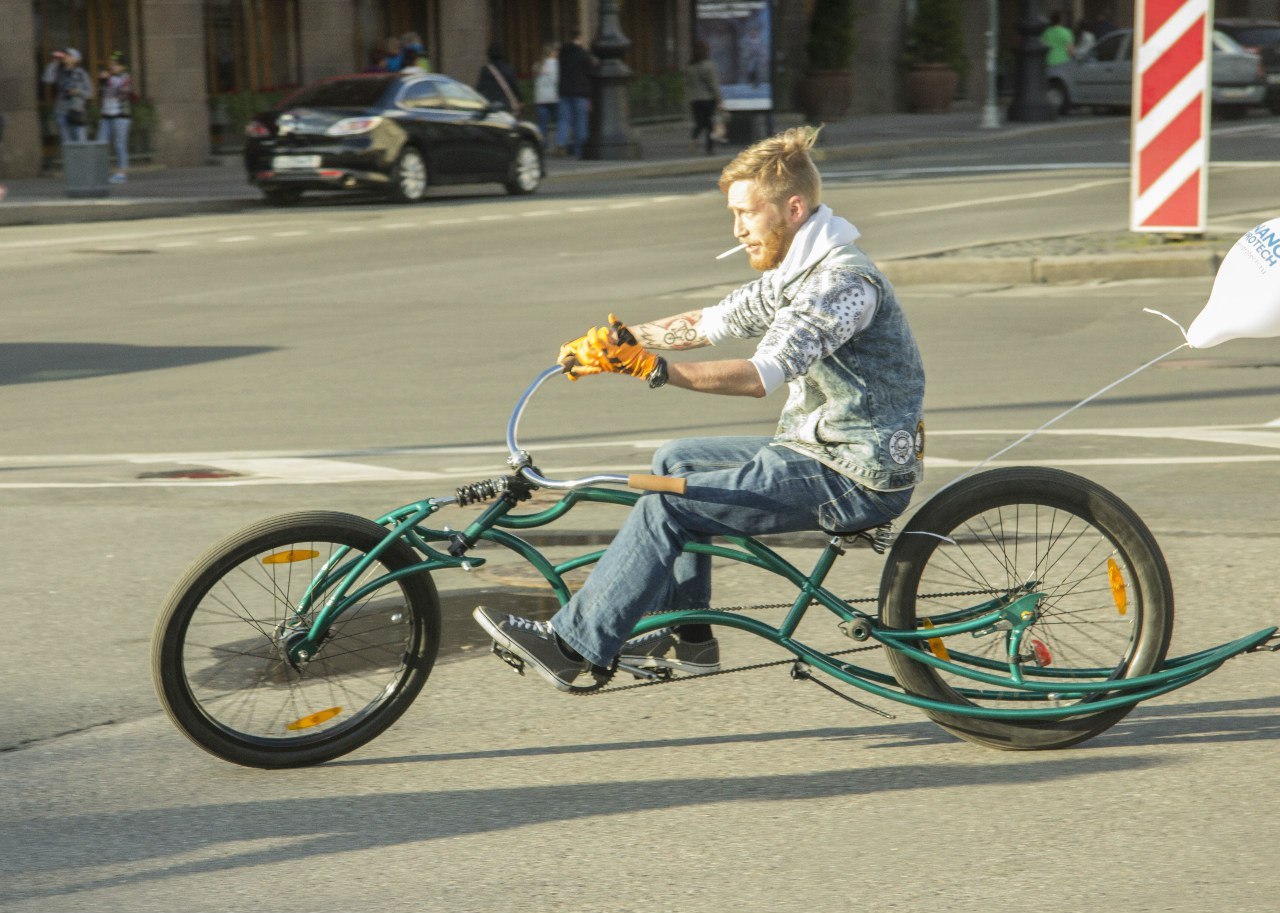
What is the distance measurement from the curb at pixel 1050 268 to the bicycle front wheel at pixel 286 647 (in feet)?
35.2

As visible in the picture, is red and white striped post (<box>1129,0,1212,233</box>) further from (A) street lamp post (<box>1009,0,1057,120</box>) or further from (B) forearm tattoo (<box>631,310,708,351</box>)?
(A) street lamp post (<box>1009,0,1057,120</box>)

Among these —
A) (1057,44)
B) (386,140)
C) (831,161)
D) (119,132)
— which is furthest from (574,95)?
(1057,44)

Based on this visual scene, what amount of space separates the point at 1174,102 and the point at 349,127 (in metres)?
11.9

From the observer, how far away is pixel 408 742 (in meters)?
4.72

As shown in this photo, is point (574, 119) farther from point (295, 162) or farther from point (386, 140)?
point (295, 162)

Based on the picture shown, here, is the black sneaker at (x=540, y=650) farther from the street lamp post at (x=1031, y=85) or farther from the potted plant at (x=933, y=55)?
the potted plant at (x=933, y=55)

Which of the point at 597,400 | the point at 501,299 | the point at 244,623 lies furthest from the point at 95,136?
the point at 244,623

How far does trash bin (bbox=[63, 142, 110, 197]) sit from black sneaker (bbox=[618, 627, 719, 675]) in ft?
70.1

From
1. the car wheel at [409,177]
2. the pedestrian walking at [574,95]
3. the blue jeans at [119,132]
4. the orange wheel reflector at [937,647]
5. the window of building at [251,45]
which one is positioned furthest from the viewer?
the window of building at [251,45]

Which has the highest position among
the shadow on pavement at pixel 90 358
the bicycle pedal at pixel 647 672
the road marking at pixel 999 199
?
the road marking at pixel 999 199

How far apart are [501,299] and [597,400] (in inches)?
175

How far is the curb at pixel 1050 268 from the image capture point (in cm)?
1458

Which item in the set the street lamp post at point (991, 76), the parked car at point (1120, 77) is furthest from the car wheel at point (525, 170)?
the parked car at point (1120, 77)

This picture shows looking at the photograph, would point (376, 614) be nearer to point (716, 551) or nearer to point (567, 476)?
point (716, 551)
